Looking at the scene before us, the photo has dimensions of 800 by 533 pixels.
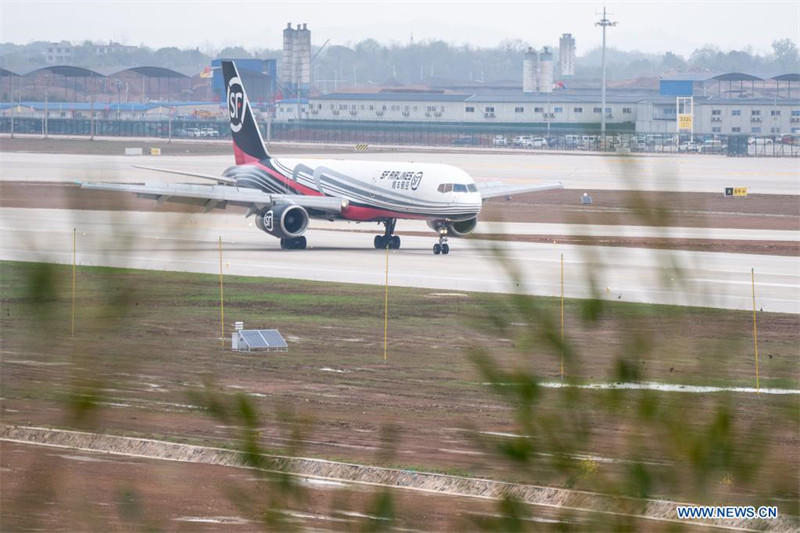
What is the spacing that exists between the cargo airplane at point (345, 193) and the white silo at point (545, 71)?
479 ft

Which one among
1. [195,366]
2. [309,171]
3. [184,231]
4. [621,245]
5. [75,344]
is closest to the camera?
[184,231]

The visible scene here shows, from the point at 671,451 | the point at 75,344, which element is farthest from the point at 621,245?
the point at 75,344

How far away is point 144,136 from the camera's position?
174m

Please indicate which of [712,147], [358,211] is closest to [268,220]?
[358,211]

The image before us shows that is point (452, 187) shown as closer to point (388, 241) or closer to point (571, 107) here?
point (388, 241)

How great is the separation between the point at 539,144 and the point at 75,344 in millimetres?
153946

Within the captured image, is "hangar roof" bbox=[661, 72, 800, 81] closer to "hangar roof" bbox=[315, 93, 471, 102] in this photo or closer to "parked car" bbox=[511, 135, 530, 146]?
"parked car" bbox=[511, 135, 530, 146]

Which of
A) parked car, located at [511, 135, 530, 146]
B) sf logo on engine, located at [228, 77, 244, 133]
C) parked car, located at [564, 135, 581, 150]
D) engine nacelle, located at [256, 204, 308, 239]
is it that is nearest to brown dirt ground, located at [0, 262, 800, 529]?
engine nacelle, located at [256, 204, 308, 239]

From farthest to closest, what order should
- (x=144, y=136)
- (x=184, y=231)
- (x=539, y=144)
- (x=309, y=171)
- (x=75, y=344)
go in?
(x=144, y=136) < (x=539, y=144) < (x=309, y=171) < (x=75, y=344) < (x=184, y=231)

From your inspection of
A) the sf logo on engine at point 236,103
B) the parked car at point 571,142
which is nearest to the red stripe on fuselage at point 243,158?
the sf logo on engine at point 236,103

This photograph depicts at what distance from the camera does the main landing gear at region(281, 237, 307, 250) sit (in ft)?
170

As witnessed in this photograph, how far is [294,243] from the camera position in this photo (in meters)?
51.8

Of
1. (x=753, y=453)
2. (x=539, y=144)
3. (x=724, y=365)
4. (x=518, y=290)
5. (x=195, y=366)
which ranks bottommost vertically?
(x=195, y=366)

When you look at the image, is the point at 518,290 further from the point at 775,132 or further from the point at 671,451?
the point at 775,132
